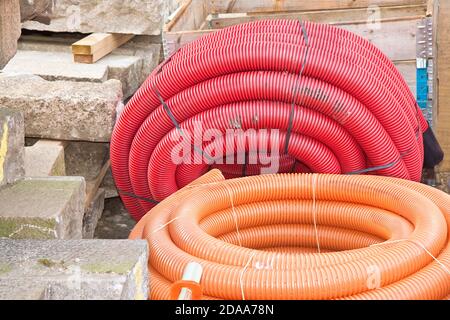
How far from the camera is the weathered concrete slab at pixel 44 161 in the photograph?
3.90 metres

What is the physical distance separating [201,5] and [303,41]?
2.98 m

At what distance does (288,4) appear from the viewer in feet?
23.9

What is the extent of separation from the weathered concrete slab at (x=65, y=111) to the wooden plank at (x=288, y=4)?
2.99m

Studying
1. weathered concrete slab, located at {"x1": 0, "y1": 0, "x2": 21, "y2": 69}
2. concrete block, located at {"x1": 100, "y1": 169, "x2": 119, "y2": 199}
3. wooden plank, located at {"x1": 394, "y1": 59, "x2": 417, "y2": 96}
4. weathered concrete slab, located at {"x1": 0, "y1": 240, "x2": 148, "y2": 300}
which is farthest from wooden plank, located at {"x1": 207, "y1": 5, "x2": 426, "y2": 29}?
weathered concrete slab, located at {"x1": 0, "y1": 240, "x2": 148, "y2": 300}

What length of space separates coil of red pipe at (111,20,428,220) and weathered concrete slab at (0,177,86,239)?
91 cm

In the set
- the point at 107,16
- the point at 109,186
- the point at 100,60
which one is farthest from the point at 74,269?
the point at 107,16

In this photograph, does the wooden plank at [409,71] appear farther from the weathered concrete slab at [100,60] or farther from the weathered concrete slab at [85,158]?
the weathered concrete slab at [85,158]

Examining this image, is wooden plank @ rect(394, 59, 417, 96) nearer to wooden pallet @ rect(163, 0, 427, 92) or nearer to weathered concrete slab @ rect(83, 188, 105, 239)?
wooden pallet @ rect(163, 0, 427, 92)

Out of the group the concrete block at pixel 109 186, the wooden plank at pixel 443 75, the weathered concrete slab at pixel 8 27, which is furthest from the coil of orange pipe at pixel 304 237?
the wooden plank at pixel 443 75

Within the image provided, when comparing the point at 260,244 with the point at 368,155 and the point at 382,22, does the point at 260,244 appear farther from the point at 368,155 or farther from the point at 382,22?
the point at 382,22

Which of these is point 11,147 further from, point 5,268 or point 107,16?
point 107,16
